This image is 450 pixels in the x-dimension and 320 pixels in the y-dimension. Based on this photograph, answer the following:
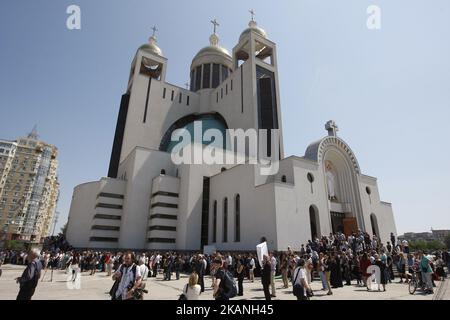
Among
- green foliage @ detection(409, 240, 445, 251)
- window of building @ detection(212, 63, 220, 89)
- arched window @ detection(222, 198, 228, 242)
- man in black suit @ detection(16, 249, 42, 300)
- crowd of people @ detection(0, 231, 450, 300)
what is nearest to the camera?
crowd of people @ detection(0, 231, 450, 300)

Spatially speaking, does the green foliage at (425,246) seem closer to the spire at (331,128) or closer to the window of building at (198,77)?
the spire at (331,128)

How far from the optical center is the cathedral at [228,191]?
23.9 m

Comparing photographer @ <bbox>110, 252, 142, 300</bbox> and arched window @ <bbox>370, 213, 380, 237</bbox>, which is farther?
arched window @ <bbox>370, 213, 380, 237</bbox>

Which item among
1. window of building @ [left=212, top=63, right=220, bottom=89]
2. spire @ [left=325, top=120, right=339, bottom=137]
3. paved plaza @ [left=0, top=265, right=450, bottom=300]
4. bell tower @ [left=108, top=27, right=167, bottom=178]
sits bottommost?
paved plaza @ [left=0, top=265, right=450, bottom=300]

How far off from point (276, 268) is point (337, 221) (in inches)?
540

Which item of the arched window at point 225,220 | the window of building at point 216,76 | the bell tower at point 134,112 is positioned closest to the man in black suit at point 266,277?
the arched window at point 225,220

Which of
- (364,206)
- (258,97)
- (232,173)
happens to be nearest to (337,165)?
(364,206)

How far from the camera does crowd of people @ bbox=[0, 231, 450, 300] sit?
5.74 m

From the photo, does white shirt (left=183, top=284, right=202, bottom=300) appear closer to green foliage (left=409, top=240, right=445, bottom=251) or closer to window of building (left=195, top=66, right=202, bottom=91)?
window of building (left=195, top=66, right=202, bottom=91)

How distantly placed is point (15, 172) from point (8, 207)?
1031 cm

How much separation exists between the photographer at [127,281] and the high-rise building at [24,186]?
80.5 m

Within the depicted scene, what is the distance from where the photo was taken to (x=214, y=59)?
180ft

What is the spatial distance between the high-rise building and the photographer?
264ft

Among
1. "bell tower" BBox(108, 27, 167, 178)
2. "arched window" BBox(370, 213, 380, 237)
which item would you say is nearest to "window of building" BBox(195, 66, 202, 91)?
"bell tower" BBox(108, 27, 167, 178)
